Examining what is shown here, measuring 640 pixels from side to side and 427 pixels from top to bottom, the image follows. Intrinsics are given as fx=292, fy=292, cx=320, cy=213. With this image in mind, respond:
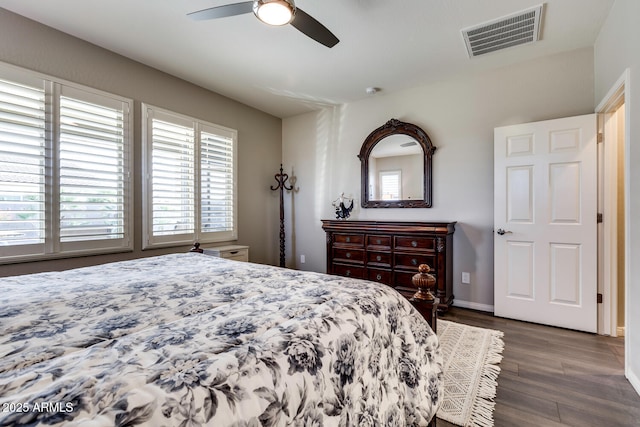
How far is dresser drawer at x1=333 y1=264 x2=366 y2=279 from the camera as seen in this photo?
3.64 meters

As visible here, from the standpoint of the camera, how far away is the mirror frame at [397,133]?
3.65m

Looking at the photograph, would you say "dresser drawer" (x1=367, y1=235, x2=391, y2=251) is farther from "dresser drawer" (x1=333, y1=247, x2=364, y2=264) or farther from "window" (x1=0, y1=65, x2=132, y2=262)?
"window" (x1=0, y1=65, x2=132, y2=262)

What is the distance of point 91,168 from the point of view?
2781 millimetres

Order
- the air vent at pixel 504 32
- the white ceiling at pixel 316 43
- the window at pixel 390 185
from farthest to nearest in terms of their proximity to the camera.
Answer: the window at pixel 390 185, the air vent at pixel 504 32, the white ceiling at pixel 316 43

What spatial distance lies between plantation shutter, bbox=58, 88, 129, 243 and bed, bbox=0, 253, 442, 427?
1253 mm

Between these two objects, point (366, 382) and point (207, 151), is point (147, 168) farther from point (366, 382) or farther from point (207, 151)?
point (366, 382)

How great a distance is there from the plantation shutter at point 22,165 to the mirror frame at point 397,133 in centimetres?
341

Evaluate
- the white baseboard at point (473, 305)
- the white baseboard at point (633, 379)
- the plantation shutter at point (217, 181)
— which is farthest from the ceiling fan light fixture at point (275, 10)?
the white baseboard at point (473, 305)

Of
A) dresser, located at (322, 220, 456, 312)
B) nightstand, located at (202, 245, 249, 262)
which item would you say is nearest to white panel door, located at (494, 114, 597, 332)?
dresser, located at (322, 220, 456, 312)

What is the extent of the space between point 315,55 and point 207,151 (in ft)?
6.09

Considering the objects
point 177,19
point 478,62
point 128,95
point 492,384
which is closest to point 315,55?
point 177,19

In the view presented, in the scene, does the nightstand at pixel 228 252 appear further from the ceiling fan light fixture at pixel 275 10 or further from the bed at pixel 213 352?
the ceiling fan light fixture at pixel 275 10

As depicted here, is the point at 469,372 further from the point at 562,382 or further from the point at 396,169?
the point at 396,169

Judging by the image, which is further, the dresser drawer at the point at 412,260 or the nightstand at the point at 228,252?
the nightstand at the point at 228,252
